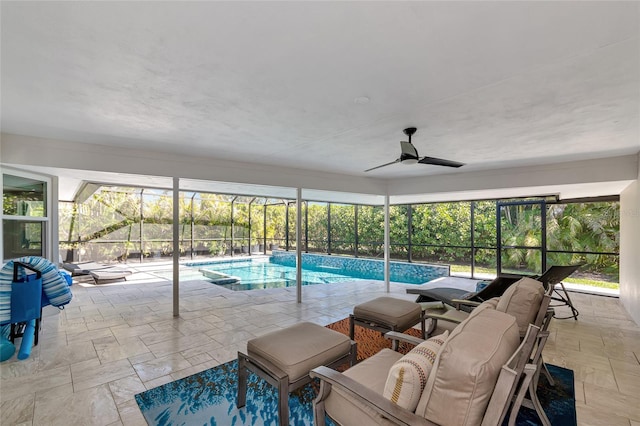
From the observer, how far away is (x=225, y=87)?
2.31 meters

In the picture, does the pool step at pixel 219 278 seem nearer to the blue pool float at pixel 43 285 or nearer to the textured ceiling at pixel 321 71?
the blue pool float at pixel 43 285

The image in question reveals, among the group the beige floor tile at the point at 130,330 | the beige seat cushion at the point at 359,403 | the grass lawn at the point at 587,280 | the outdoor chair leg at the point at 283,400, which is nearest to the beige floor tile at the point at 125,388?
the beige floor tile at the point at 130,330

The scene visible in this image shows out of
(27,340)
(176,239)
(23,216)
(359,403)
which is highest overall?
(23,216)

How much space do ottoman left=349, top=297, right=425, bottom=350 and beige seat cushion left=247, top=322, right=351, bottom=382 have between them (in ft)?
2.83

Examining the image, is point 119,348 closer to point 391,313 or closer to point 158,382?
point 158,382

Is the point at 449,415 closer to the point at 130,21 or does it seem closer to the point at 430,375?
the point at 430,375

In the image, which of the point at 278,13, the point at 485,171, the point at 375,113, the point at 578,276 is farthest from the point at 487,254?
the point at 278,13

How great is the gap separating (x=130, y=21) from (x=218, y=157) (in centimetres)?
330

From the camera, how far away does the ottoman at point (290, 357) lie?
200 centimetres

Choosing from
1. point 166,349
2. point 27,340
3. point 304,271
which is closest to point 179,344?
point 166,349

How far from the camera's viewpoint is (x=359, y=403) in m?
1.49

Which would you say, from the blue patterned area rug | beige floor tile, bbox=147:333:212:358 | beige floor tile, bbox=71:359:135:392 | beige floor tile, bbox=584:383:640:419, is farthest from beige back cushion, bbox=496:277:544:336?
beige floor tile, bbox=71:359:135:392

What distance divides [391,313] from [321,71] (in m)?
2.46

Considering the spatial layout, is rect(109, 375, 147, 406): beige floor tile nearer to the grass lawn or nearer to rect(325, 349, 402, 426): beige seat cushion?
rect(325, 349, 402, 426): beige seat cushion
